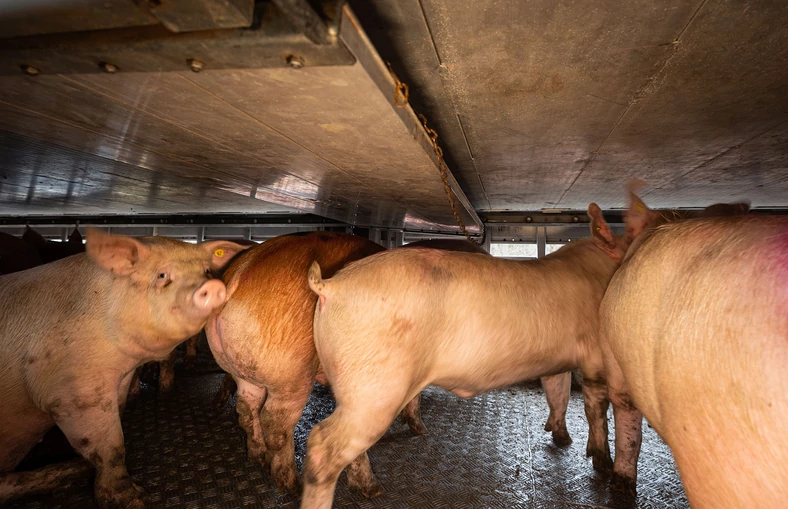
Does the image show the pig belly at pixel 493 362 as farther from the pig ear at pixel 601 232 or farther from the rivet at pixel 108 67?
the rivet at pixel 108 67

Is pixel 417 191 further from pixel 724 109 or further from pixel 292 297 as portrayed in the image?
pixel 724 109

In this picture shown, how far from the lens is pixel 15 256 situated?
4258mm

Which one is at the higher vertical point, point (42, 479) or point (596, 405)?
point (596, 405)

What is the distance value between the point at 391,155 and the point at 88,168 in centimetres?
372

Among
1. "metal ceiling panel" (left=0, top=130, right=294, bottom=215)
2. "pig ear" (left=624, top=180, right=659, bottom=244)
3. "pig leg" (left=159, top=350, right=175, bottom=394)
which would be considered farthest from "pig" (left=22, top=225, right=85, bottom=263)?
"pig ear" (left=624, top=180, right=659, bottom=244)

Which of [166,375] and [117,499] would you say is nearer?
[117,499]

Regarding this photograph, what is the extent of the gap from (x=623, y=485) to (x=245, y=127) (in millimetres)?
3489

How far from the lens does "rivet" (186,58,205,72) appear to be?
144 cm

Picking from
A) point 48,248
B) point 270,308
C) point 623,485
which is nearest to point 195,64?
point 270,308

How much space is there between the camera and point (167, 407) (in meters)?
4.12

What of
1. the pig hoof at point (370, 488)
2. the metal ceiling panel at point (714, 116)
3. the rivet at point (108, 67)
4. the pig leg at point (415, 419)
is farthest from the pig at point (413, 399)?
the rivet at point (108, 67)

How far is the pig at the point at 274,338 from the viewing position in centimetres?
247

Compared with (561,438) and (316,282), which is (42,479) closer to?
(316,282)

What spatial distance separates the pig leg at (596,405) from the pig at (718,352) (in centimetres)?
142
